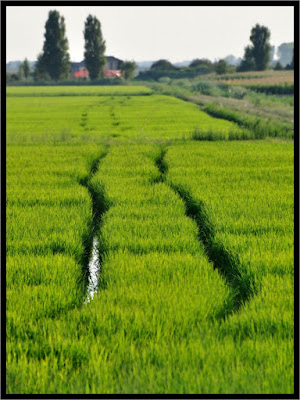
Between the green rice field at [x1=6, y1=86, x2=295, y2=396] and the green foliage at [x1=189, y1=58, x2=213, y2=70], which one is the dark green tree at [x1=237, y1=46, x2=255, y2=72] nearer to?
the green foliage at [x1=189, y1=58, x2=213, y2=70]

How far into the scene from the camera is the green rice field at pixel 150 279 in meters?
2.35

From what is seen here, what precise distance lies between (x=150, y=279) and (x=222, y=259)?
100cm

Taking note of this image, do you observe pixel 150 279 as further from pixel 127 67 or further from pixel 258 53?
pixel 127 67

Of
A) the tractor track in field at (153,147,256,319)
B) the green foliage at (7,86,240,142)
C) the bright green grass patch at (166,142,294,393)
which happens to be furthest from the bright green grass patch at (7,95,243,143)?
the tractor track in field at (153,147,256,319)

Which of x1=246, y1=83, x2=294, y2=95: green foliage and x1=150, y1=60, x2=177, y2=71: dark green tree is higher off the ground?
x1=150, y1=60, x2=177, y2=71: dark green tree

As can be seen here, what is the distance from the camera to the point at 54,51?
47.2 m

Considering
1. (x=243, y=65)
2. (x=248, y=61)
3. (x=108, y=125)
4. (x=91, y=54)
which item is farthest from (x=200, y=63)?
(x=108, y=125)

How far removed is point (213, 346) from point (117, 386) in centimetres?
63

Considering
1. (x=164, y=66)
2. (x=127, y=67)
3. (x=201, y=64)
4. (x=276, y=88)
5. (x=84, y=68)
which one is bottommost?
(x=276, y=88)

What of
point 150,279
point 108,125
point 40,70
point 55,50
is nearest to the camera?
point 150,279

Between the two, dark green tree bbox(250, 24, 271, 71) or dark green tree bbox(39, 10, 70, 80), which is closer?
dark green tree bbox(250, 24, 271, 71)

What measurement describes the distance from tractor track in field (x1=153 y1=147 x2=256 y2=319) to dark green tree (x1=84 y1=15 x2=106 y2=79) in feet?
145

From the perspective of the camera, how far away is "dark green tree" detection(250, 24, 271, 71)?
4406cm

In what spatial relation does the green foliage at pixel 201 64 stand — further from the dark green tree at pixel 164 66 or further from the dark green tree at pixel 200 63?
the dark green tree at pixel 164 66
